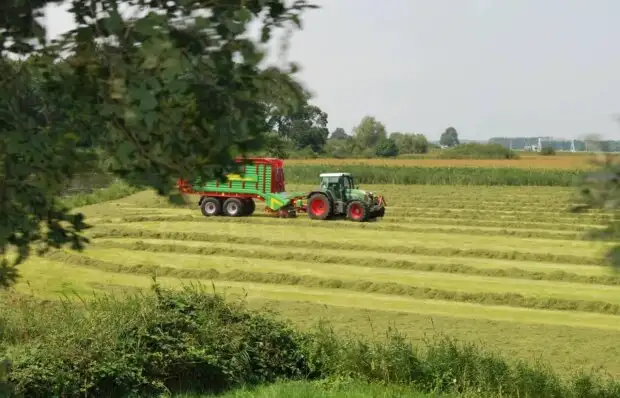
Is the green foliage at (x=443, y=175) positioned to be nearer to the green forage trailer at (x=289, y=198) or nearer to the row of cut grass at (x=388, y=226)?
the green forage trailer at (x=289, y=198)

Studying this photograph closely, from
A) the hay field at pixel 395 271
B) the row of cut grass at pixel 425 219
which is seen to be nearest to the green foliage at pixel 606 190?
the hay field at pixel 395 271

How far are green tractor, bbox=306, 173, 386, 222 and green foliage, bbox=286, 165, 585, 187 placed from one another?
1890 centimetres

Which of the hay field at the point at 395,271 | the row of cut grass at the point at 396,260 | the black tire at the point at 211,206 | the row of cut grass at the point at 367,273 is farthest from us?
the black tire at the point at 211,206

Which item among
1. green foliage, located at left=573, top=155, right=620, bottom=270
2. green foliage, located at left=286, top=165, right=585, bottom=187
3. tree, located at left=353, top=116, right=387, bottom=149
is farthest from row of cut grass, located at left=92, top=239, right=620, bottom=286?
tree, located at left=353, top=116, right=387, bottom=149

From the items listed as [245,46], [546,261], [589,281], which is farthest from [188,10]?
[546,261]

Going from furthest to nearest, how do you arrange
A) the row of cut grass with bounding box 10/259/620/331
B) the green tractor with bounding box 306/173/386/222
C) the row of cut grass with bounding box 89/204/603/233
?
the green tractor with bounding box 306/173/386/222, the row of cut grass with bounding box 89/204/603/233, the row of cut grass with bounding box 10/259/620/331

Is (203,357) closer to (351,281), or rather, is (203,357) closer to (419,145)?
(351,281)

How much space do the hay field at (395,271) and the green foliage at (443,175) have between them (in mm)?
16303

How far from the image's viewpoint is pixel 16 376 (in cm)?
715

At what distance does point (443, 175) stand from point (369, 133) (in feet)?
96.0

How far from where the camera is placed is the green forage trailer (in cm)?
2383

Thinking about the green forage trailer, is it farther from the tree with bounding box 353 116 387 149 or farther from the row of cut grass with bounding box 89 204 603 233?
the tree with bounding box 353 116 387 149

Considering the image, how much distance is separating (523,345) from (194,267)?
27.1ft

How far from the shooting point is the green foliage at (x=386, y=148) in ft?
217
